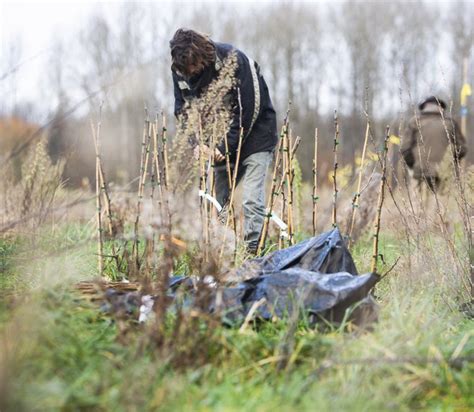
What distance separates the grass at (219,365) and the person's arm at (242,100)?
1.94 meters

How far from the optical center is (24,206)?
548 cm

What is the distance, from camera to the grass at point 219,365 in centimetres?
206

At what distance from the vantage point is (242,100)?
462cm

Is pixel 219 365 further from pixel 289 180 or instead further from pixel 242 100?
pixel 242 100

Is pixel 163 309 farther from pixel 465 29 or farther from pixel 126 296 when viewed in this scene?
pixel 465 29

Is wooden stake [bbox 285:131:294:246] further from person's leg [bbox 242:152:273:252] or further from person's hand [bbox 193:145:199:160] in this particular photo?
person's hand [bbox 193:145:199:160]

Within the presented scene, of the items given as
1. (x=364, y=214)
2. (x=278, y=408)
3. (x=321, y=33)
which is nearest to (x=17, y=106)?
(x=278, y=408)

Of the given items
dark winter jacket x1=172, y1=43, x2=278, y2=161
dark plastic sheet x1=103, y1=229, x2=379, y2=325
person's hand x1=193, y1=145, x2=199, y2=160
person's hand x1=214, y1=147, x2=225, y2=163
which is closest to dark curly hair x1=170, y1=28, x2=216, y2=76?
dark winter jacket x1=172, y1=43, x2=278, y2=161

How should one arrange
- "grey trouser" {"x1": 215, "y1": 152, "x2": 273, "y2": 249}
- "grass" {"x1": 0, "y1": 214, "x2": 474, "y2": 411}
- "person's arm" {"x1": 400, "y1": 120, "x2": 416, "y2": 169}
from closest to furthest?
"grass" {"x1": 0, "y1": 214, "x2": 474, "y2": 411} → "grey trouser" {"x1": 215, "y1": 152, "x2": 273, "y2": 249} → "person's arm" {"x1": 400, "y1": 120, "x2": 416, "y2": 169}

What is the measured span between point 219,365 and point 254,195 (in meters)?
2.39

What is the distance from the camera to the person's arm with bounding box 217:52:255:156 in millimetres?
4562

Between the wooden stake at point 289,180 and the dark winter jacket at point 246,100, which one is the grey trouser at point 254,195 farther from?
the wooden stake at point 289,180

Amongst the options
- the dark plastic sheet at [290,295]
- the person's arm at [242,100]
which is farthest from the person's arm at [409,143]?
the dark plastic sheet at [290,295]

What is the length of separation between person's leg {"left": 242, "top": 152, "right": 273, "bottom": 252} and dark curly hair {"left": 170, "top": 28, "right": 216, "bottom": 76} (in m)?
0.78
